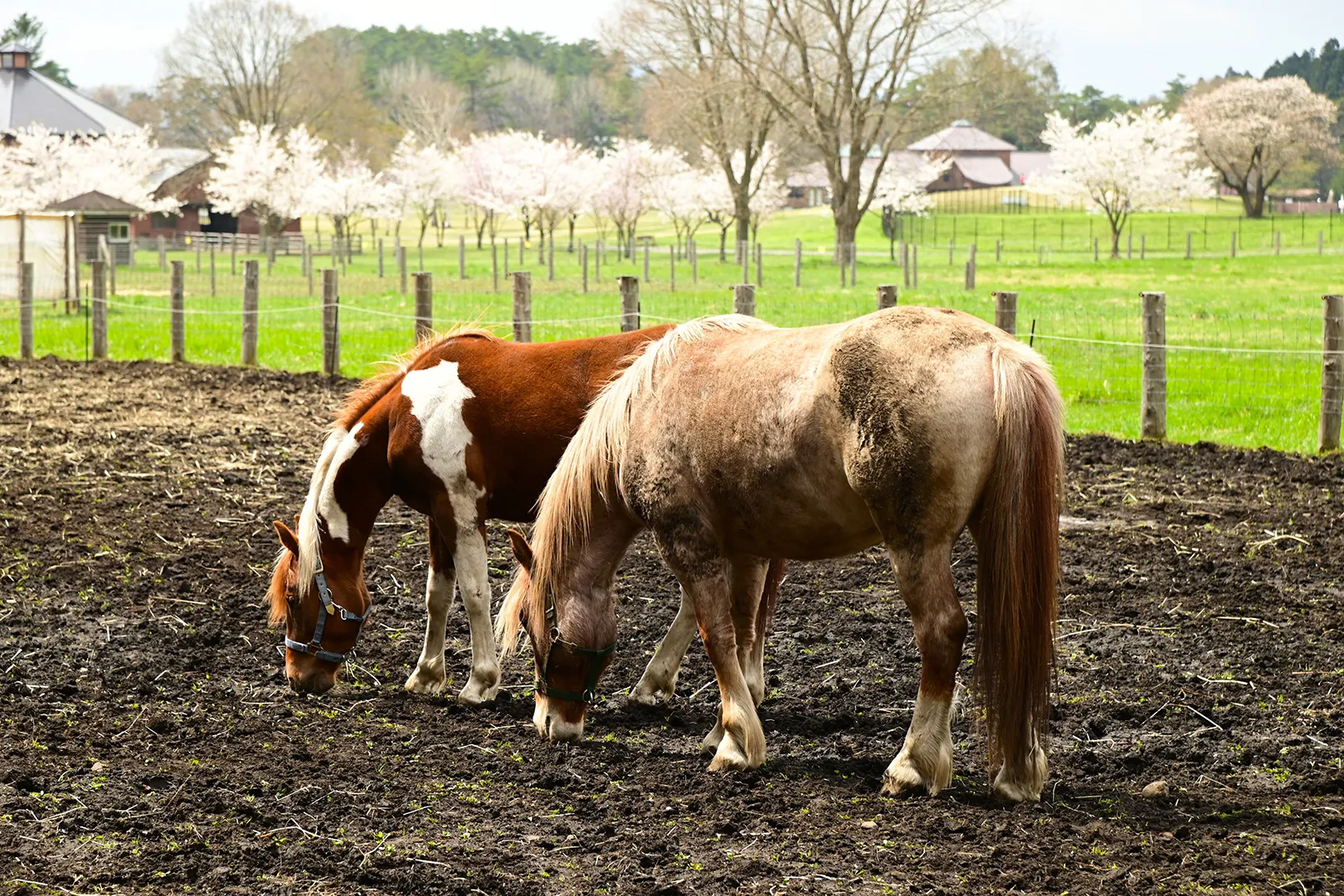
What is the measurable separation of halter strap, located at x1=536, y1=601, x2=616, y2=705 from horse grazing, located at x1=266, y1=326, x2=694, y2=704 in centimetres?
58

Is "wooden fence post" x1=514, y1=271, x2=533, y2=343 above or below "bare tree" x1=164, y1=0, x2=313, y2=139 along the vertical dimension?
below

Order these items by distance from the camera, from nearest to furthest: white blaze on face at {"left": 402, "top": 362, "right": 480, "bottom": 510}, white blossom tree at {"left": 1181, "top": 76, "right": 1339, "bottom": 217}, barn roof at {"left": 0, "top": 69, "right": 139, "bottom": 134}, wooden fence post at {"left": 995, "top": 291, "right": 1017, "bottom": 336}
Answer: white blaze on face at {"left": 402, "top": 362, "right": 480, "bottom": 510}
wooden fence post at {"left": 995, "top": 291, "right": 1017, "bottom": 336}
barn roof at {"left": 0, "top": 69, "right": 139, "bottom": 134}
white blossom tree at {"left": 1181, "top": 76, "right": 1339, "bottom": 217}

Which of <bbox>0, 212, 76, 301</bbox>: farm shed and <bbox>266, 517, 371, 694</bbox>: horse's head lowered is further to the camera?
<bbox>0, 212, 76, 301</bbox>: farm shed

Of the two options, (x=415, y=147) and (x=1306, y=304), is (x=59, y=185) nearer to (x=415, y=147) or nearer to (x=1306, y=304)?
(x=415, y=147)

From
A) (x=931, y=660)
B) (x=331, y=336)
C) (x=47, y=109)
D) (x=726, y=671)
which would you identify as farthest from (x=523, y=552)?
(x=47, y=109)

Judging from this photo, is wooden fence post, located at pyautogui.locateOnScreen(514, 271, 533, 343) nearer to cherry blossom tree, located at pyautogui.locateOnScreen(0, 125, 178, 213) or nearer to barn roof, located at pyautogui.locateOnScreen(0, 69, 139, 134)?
cherry blossom tree, located at pyautogui.locateOnScreen(0, 125, 178, 213)

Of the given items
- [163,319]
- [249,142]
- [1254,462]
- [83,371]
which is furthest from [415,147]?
[1254,462]

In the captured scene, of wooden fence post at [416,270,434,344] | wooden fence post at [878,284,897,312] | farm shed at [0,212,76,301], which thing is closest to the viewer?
wooden fence post at [878,284,897,312]

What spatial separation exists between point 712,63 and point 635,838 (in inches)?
1401

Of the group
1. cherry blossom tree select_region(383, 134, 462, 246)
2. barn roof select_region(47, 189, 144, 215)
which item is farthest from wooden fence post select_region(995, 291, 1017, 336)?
cherry blossom tree select_region(383, 134, 462, 246)

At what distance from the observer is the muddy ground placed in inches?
131

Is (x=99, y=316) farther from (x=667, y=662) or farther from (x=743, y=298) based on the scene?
(x=667, y=662)

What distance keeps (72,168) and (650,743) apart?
184 feet

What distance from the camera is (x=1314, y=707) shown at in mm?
4465
